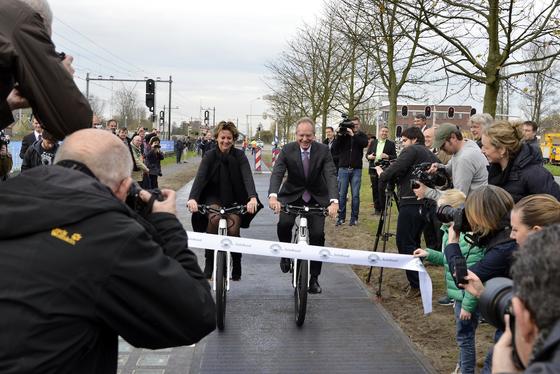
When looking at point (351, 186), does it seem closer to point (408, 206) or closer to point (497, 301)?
point (408, 206)

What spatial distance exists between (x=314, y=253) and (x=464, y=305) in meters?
1.75

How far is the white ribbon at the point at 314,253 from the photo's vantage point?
5.07 m

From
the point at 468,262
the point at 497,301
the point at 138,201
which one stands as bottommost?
the point at 468,262

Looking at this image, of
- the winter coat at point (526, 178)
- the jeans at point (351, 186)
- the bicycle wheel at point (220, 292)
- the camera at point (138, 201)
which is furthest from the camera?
the jeans at point (351, 186)

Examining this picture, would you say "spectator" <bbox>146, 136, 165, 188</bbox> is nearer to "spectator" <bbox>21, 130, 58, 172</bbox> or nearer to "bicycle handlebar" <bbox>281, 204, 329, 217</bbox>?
"spectator" <bbox>21, 130, 58, 172</bbox>

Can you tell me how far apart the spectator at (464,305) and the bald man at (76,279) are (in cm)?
248

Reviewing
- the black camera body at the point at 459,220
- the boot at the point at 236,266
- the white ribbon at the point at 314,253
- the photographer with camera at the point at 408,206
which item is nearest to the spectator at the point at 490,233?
the black camera body at the point at 459,220

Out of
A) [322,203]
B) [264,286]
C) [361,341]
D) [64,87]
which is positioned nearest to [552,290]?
[64,87]

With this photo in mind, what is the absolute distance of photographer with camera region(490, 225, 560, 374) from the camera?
1279 mm

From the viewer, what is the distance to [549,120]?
5862 cm

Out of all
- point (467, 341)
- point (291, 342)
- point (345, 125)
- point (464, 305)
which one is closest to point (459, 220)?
point (464, 305)

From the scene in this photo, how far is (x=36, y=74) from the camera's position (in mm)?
2080

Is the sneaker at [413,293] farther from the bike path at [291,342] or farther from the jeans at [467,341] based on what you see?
the jeans at [467,341]

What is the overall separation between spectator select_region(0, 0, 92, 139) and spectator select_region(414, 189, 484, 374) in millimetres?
2636
